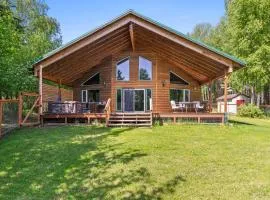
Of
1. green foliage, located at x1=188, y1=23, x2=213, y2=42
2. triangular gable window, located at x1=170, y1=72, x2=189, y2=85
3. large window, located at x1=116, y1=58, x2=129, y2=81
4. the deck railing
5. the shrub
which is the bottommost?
the shrub

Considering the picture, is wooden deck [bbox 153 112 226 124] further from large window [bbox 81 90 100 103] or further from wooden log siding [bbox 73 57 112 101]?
large window [bbox 81 90 100 103]

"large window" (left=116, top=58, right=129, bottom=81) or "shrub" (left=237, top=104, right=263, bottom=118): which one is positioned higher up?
"large window" (left=116, top=58, right=129, bottom=81)

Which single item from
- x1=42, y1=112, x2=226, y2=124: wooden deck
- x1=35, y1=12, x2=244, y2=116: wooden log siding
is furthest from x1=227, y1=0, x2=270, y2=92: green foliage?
x1=42, y1=112, x2=226, y2=124: wooden deck

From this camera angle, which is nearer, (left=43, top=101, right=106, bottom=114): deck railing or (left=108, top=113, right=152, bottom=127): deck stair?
(left=108, top=113, right=152, bottom=127): deck stair

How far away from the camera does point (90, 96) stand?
22.9 meters

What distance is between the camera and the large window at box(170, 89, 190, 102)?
73.4 ft

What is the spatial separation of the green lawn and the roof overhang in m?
5.57

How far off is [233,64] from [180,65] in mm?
5069

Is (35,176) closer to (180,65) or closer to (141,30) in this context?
(141,30)

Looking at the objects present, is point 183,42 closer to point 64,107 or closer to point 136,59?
point 136,59

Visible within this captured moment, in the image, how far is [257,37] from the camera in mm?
33594

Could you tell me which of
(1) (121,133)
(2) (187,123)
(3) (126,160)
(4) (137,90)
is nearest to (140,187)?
Answer: (3) (126,160)

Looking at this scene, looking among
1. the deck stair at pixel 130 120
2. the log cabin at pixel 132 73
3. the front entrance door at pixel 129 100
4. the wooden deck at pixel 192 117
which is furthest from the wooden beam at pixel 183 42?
the front entrance door at pixel 129 100

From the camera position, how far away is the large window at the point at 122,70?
21.7 m
